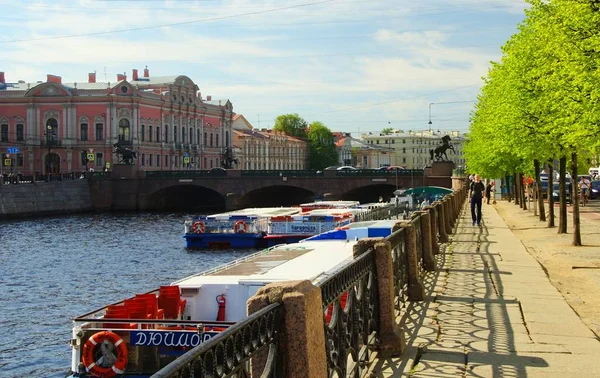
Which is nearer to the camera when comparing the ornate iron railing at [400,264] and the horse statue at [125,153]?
the ornate iron railing at [400,264]

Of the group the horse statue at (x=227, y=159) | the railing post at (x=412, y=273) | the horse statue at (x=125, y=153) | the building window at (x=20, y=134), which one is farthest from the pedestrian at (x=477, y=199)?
the horse statue at (x=227, y=159)

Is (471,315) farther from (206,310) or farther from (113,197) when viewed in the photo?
(113,197)

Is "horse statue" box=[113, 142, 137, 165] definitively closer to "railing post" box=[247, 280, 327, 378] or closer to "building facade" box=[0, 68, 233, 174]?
"building facade" box=[0, 68, 233, 174]

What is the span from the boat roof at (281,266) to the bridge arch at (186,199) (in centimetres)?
6669

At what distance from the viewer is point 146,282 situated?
100.0 ft

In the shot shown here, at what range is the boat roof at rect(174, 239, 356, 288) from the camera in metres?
15.3

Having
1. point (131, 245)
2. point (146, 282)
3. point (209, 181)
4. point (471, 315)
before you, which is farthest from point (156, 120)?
point (471, 315)

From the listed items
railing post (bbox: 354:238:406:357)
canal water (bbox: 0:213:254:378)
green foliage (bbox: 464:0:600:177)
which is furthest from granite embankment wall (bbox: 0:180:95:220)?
railing post (bbox: 354:238:406:357)

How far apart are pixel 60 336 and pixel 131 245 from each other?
83.1 ft

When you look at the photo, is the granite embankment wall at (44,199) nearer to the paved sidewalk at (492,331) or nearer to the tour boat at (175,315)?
the tour boat at (175,315)

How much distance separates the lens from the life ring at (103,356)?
39.3 feet

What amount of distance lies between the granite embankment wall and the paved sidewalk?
54.8 m

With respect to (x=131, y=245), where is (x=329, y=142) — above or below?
above

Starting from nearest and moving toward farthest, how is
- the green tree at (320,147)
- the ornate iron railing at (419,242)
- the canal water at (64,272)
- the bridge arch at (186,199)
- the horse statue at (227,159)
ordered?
the ornate iron railing at (419,242), the canal water at (64,272), the bridge arch at (186,199), the horse statue at (227,159), the green tree at (320,147)
